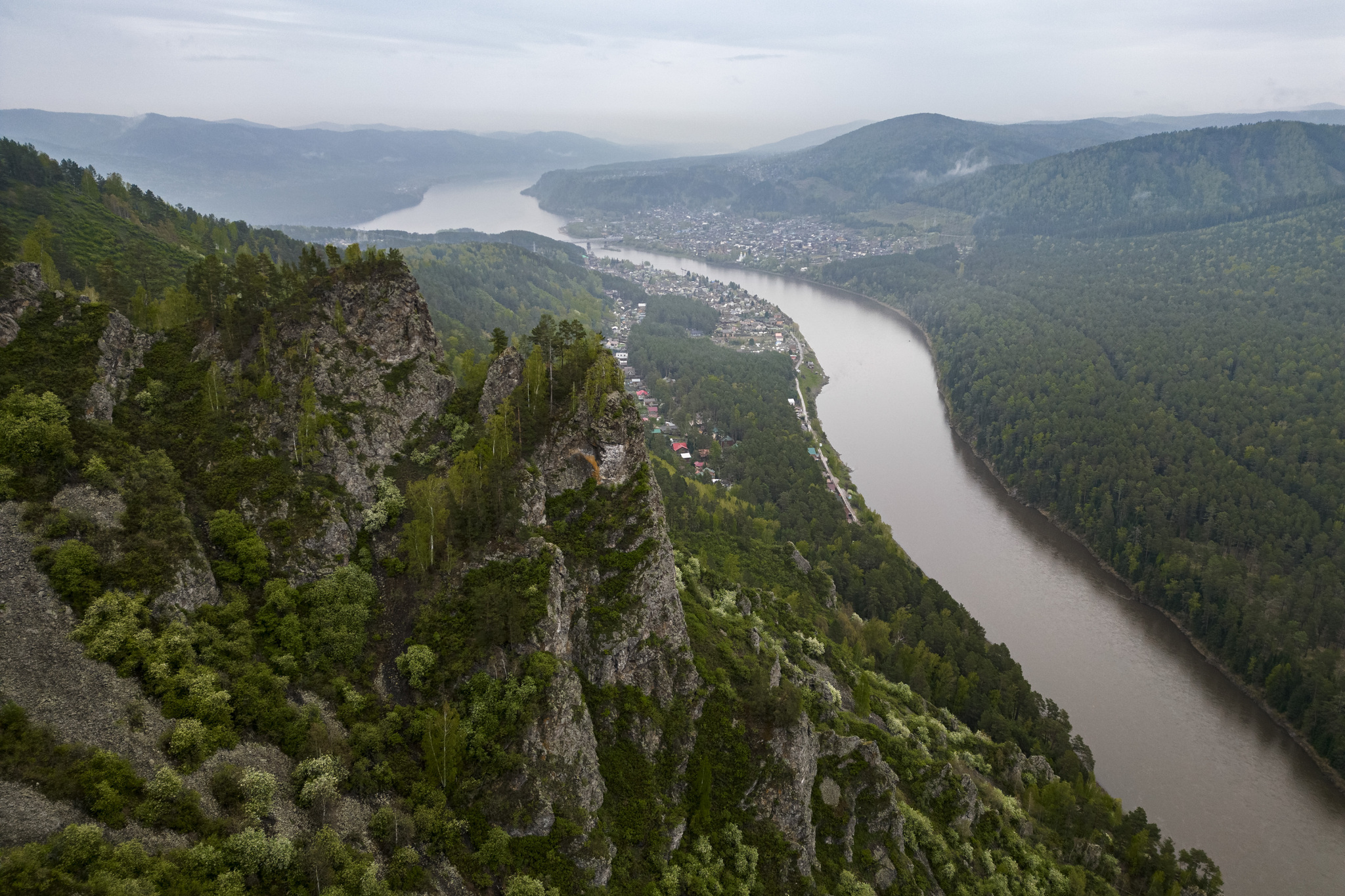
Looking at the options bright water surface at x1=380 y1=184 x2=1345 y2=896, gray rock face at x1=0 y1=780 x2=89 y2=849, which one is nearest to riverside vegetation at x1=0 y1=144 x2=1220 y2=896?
gray rock face at x1=0 y1=780 x2=89 y2=849

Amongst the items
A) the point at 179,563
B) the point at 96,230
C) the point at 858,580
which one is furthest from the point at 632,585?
the point at 96,230

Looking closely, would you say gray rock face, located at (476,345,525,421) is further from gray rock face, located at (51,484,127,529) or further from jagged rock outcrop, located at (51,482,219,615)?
gray rock face, located at (51,484,127,529)

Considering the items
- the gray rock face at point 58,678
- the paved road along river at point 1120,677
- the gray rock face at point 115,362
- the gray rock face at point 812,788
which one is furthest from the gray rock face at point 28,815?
the paved road along river at point 1120,677

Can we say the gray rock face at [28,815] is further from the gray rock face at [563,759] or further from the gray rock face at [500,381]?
the gray rock face at [500,381]

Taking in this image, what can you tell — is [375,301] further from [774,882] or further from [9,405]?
[774,882]

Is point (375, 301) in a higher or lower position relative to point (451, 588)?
higher

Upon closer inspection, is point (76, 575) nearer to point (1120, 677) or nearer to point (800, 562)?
point (800, 562)

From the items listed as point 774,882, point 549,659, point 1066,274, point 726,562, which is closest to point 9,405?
point 549,659
